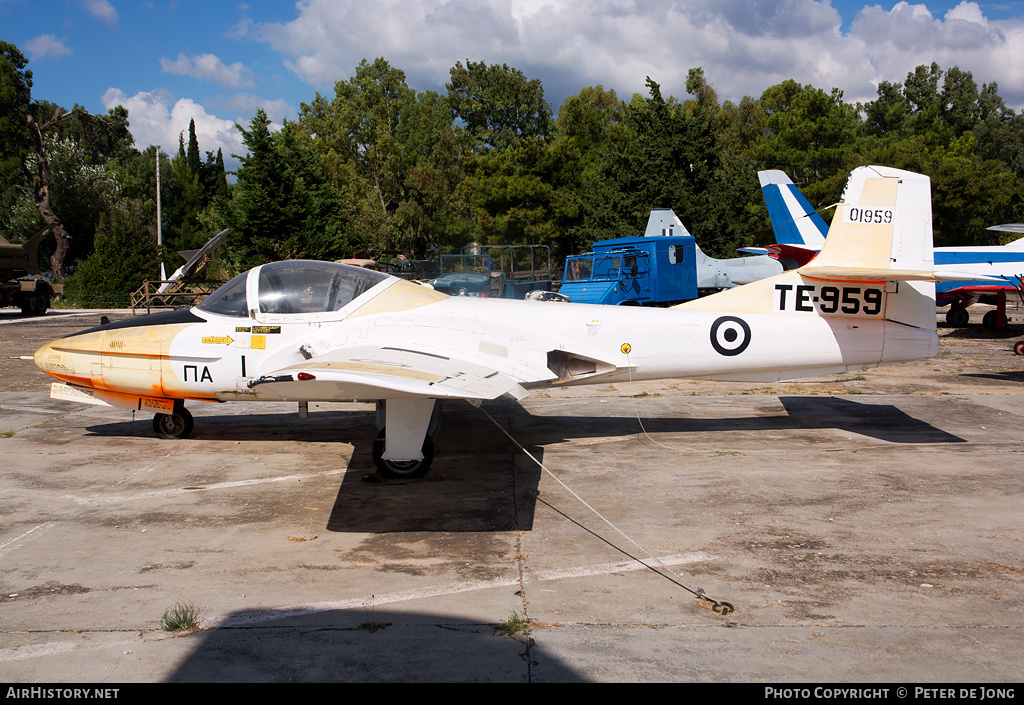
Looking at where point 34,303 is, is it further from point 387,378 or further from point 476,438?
point 387,378

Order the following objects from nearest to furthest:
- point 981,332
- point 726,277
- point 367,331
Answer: point 367,331 < point 981,332 < point 726,277

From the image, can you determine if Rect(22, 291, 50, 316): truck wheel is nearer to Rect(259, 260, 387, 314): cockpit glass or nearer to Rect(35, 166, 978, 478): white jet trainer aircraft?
Rect(35, 166, 978, 478): white jet trainer aircraft

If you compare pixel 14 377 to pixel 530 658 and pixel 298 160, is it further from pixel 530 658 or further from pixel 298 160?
pixel 298 160

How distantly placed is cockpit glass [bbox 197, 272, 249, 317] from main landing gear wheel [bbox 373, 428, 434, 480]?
2483mm

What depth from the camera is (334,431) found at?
9914 mm

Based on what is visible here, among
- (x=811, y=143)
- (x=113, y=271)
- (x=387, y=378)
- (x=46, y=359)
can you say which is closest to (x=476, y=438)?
(x=387, y=378)

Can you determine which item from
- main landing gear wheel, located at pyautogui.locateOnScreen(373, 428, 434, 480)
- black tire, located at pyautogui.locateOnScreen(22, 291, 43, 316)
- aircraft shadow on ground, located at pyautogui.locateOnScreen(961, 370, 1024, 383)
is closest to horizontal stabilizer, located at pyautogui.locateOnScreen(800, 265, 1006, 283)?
main landing gear wheel, located at pyautogui.locateOnScreen(373, 428, 434, 480)

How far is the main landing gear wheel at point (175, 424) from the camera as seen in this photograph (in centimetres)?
930

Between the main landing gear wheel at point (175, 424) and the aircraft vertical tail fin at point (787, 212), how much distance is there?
68.4ft

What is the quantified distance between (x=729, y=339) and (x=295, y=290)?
554cm

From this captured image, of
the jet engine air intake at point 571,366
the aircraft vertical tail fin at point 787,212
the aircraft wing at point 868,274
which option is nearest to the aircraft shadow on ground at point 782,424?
the jet engine air intake at point 571,366
